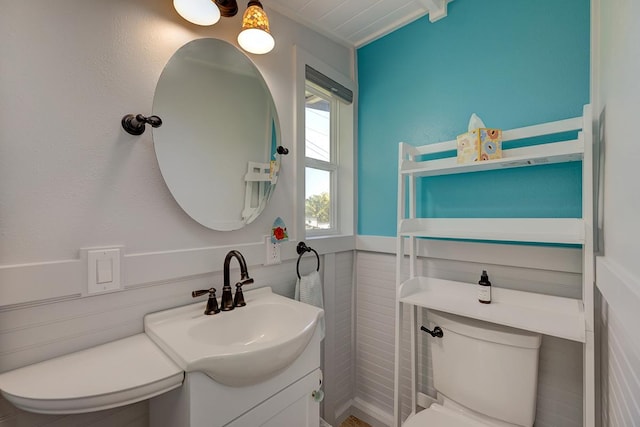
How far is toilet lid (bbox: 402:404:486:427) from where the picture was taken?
1.12 meters

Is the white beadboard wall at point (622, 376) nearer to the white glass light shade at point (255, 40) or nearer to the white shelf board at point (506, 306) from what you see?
the white shelf board at point (506, 306)

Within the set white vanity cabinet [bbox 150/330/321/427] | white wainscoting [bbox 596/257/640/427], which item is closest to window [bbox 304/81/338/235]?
white vanity cabinet [bbox 150/330/321/427]

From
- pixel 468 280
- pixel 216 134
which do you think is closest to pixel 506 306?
pixel 468 280

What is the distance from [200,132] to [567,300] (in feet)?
5.40

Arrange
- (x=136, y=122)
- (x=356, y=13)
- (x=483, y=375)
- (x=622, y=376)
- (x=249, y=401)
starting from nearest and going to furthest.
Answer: (x=622, y=376), (x=249, y=401), (x=136, y=122), (x=483, y=375), (x=356, y=13)

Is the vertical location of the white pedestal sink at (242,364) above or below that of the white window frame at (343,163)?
below

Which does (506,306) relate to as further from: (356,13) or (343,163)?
(356,13)

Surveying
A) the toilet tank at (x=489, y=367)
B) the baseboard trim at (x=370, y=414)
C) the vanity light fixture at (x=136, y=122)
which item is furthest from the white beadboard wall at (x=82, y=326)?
the baseboard trim at (x=370, y=414)

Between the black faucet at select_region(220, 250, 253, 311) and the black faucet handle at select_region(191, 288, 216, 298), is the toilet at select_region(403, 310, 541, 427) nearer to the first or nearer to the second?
the black faucet at select_region(220, 250, 253, 311)

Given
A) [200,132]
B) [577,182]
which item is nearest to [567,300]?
[577,182]

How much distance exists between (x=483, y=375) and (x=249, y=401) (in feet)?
3.18

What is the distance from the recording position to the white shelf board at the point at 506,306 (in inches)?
37.9

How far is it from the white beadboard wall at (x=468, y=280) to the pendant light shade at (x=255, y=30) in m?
1.28

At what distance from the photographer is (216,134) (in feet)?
Answer: 3.85
